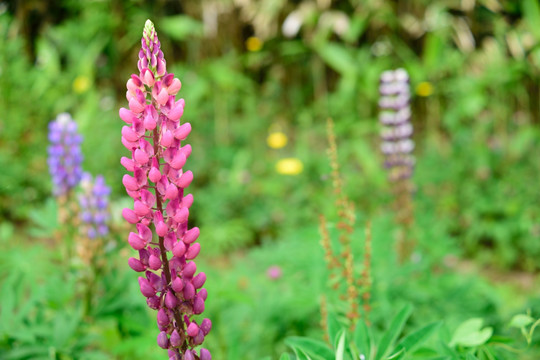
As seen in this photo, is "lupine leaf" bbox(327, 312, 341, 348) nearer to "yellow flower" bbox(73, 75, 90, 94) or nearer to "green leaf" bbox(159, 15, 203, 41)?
"green leaf" bbox(159, 15, 203, 41)

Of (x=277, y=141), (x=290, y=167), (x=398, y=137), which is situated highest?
(x=277, y=141)

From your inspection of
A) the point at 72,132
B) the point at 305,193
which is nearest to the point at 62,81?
the point at 305,193

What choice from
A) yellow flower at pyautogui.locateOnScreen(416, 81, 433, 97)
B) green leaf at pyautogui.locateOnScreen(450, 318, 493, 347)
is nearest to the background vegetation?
yellow flower at pyautogui.locateOnScreen(416, 81, 433, 97)

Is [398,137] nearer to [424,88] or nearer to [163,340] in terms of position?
[424,88]

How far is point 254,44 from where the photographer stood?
18.3 ft

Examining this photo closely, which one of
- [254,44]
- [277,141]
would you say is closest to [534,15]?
[277,141]

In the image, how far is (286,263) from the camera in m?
2.45

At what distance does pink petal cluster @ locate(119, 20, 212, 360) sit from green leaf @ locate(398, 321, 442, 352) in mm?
394

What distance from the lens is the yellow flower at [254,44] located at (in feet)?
18.0

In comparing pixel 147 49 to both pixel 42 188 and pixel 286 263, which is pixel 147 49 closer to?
pixel 286 263

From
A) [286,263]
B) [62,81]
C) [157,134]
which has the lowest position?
[286,263]

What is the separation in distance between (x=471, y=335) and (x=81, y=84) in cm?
478

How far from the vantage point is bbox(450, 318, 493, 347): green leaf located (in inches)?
39.4

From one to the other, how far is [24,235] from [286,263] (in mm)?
2651
